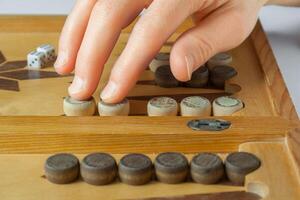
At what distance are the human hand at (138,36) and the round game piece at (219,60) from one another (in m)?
0.04

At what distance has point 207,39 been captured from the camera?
0.76 metres

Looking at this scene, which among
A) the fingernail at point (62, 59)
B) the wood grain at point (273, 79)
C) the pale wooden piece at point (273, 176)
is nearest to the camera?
the pale wooden piece at point (273, 176)

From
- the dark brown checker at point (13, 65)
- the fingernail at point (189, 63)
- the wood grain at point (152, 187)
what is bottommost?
the wood grain at point (152, 187)

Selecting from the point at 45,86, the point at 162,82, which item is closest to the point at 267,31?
the point at 162,82

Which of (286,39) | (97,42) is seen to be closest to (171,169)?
(97,42)

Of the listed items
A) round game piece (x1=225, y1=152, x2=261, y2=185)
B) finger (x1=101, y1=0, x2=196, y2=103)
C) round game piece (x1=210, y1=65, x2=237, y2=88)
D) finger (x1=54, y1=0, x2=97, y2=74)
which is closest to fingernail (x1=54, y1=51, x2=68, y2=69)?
finger (x1=54, y1=0, x2=97, y2=74)

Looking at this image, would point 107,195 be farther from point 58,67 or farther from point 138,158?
point 58,67

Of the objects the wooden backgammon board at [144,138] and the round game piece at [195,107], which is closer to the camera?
the wooden backgammon board at [144,138]

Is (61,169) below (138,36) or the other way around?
below

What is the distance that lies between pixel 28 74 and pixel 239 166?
391mm

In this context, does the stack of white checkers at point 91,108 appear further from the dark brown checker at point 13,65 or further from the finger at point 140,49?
the dark brown checker at point 13,65

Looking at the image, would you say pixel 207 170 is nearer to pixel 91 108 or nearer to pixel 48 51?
pixel 91 108

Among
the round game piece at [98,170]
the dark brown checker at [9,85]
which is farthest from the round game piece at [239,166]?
the dark brown checker at [9,85]

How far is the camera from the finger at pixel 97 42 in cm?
73
